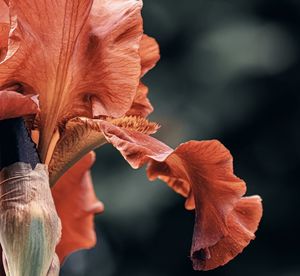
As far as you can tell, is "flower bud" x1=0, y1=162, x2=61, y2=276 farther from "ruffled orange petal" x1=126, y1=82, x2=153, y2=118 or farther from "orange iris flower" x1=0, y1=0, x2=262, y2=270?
"ruffled orange petal" x1=126, y1=82, x2=153, y2=118

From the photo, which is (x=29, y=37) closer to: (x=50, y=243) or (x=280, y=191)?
(x=50, y=243)

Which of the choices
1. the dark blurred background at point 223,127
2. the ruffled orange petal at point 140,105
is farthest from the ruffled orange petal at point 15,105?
the dark blurred background at point 223,127

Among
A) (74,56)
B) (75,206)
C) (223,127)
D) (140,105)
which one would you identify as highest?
(74,56)

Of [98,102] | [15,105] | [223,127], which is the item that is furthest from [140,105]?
[223,127]

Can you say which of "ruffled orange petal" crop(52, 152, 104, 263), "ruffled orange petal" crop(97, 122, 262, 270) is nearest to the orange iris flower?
"ruffled orange petal" crop(97, 122, 262, 270)

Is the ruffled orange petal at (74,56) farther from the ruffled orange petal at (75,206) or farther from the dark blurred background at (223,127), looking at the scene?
the dark blurred background at (223,127)

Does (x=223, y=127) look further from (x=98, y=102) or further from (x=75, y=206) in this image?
(x=98, y=102)
